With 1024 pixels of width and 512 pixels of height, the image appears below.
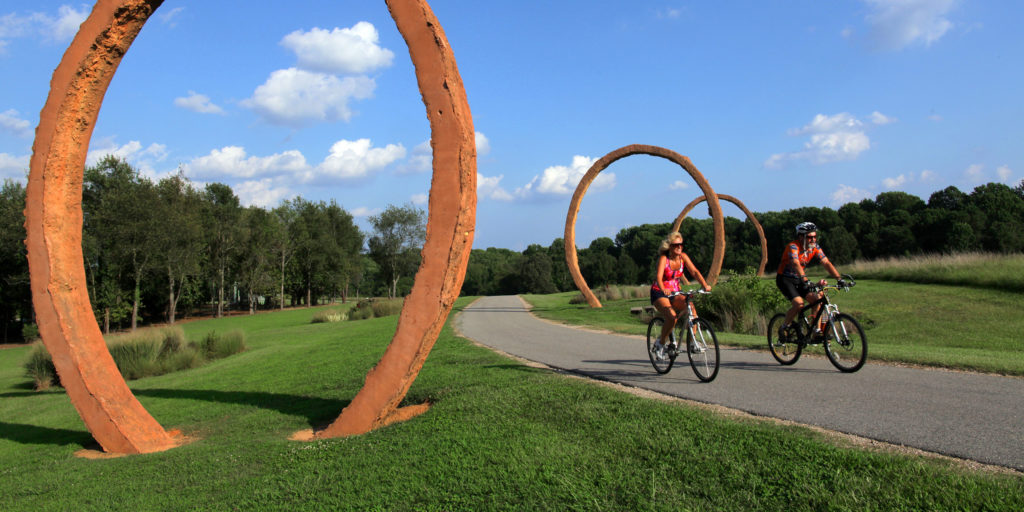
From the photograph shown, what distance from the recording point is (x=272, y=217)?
5466 centimetres

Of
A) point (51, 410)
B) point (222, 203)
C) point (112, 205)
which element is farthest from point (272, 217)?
point (51, 410)

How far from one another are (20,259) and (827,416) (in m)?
46.4

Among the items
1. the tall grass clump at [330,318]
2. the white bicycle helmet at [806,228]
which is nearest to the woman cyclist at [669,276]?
the white bicycle helmet at [806,228]

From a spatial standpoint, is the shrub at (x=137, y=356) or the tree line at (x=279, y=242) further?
the tree line at (x=279, y=242)

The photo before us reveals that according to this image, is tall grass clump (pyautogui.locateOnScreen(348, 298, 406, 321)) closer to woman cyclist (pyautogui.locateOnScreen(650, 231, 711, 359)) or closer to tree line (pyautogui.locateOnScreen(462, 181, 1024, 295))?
tree line (pyautogui.locateOnScreen(462, 181, 1024, 295))

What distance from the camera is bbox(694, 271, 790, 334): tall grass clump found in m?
15.0

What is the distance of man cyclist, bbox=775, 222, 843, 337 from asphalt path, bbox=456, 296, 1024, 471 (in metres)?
0.94

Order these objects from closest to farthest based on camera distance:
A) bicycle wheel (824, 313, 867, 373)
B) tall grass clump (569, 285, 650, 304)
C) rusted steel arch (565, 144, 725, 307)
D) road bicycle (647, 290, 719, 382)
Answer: road bicycle (647, 290, 719, 382) → bicycle wheel (824, 313, 867, 373) → rusted steel arch (565, 144, 725, 307) → tall grass clump (569, 285, 650, 304)

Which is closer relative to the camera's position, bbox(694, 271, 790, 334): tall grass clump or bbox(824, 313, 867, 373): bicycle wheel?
bbox(824, 313, 867, 373): bicycle wheel

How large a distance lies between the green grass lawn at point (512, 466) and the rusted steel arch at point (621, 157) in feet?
57.9

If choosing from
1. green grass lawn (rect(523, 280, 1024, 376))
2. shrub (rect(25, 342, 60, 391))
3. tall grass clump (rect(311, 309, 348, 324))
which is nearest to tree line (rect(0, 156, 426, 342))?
tall grass clump (rect(311, 309, 348, 324))

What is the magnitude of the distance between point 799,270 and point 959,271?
18.6m

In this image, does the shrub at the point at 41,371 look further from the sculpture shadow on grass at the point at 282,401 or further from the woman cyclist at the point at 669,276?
the woman cyclist at the point at 669,276

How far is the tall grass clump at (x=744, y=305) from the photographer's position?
14977 mm
